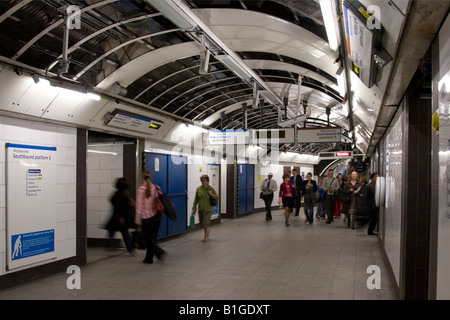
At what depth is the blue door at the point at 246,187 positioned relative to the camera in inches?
613

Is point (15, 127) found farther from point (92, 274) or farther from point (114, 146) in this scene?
point (114, 146)

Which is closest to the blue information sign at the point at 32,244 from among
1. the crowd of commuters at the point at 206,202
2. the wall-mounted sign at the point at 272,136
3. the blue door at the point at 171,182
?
the crowd of commuters at the point at 206,202

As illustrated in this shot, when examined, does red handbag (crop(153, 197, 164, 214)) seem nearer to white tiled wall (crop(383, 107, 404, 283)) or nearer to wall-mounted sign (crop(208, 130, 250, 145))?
white tiled wall (crop(383, 107, 404, 283))

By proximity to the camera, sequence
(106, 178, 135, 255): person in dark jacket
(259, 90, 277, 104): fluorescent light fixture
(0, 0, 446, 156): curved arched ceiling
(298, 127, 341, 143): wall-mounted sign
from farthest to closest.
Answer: (298, 127, 341, 143): wall-mounted sign
(259, 90, 277, 104): fluorescent light fixture
(106, 178, 135, 255): person in dark jacket
(0, 0, 446, 156): curved arched ceiling

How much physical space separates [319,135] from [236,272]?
5580 mm

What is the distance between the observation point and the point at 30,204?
6.01 meters

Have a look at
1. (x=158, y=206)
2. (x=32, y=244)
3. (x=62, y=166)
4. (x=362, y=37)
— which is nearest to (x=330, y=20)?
(x=362, y=37)

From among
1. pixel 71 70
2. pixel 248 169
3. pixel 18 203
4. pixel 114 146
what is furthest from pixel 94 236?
pixel 248 169

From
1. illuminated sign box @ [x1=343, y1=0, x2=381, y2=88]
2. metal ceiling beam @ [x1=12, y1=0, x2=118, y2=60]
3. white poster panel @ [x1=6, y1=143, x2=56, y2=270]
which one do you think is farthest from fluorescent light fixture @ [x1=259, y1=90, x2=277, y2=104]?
illuminated sign box @ [x1=343, y1=0, x2=381, y2=88]

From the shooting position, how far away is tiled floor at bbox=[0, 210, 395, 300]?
5.16m

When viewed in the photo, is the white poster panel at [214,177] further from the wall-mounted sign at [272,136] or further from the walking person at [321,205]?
the walking person at [321,205]

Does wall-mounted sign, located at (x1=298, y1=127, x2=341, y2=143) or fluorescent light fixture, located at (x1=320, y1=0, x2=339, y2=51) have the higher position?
fluorescent light fixture, located at (x1=320, y1=0, x2=339, y2=51)

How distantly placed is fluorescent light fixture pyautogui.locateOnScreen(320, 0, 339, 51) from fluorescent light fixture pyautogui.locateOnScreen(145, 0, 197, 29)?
1617 millimetres

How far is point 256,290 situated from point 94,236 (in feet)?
16.5
